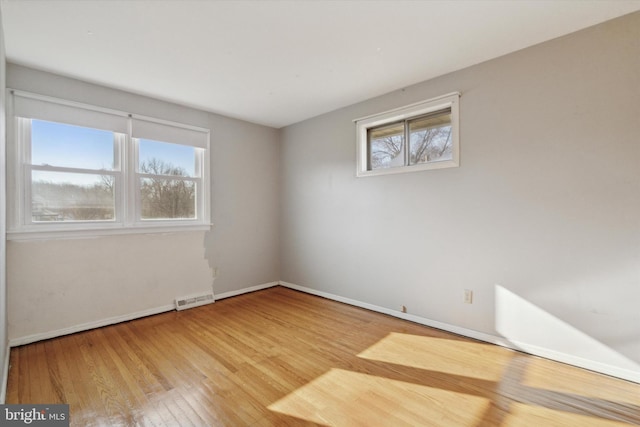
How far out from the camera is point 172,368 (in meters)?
2.31

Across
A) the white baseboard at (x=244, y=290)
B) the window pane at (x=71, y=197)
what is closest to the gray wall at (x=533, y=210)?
the white baseboard at (x=244, y=290)

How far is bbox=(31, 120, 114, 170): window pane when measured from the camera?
9.29ft

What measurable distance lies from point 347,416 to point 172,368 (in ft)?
4.83

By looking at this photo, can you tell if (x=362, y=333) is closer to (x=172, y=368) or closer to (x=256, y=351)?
(x=256, y=351)

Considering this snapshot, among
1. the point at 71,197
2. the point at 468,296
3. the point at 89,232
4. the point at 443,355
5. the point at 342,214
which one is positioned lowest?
the point at 443,355

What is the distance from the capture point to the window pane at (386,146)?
3.50 metres

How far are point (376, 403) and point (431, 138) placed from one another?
2.65m

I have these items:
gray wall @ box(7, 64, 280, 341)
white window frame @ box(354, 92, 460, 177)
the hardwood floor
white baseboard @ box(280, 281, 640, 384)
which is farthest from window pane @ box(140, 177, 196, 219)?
white baseboard @ box(280, 281, 640, 384)

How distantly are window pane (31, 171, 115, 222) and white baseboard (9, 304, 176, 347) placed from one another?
1115mm

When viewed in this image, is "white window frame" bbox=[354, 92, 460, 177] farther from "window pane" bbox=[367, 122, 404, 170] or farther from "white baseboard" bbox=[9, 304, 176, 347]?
"white baseboard" bbox=[9, 304, 176, 347]

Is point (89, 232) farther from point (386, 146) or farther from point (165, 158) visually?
point (386, 146)

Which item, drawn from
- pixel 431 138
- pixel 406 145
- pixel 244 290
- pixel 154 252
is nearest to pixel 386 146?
pixel 406 145

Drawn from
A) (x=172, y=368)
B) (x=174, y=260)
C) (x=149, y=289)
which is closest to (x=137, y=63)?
(x=174, y=260)

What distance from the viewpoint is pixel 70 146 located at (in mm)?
3000
